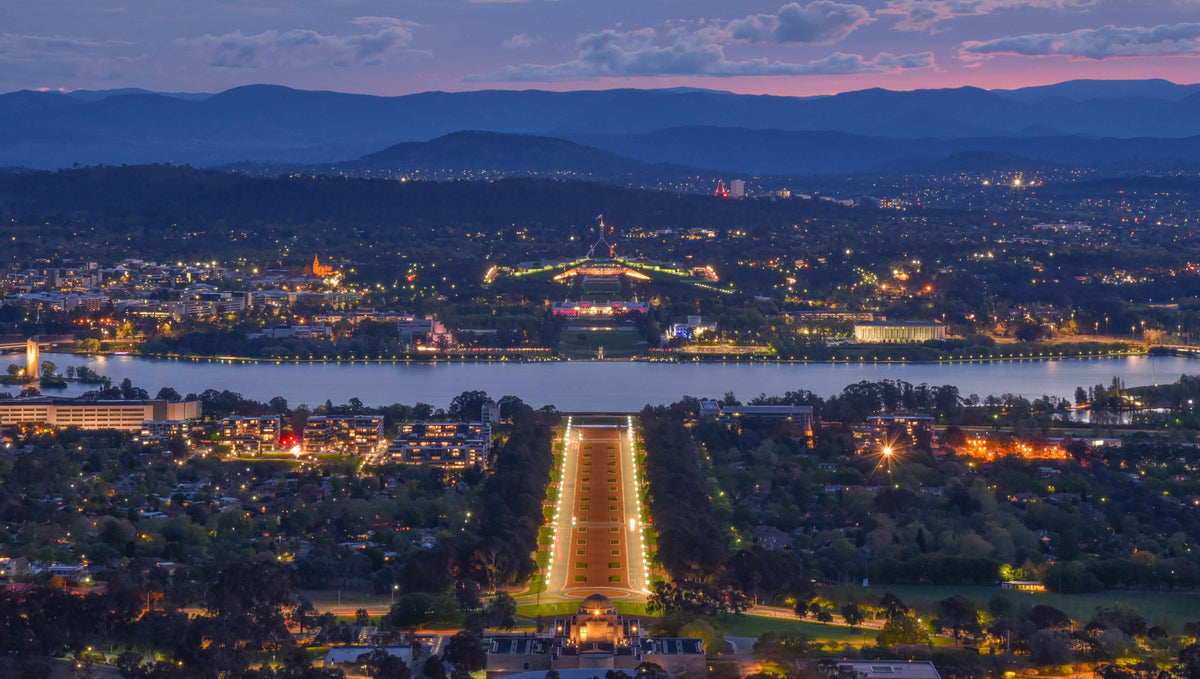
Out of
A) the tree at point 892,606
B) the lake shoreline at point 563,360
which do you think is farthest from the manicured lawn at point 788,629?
the lake shoreline at point 563,360

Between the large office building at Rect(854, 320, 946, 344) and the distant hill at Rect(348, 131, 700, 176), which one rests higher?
the distant hill at Rect(348, 131, 700, 176)

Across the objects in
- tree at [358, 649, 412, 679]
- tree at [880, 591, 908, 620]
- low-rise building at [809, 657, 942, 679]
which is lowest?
low-rise building at [809, 657, 942, 679]

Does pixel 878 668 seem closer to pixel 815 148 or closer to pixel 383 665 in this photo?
pixel 383 665

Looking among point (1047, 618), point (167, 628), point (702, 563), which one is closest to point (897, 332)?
point (702, 563)

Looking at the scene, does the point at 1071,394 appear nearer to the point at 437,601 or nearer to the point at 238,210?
the point at 437,601

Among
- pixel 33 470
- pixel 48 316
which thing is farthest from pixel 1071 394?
pixel 48 316

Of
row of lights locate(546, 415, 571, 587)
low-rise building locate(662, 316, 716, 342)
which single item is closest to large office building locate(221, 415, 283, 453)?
row of lights locate(546, 415, 571, 587)

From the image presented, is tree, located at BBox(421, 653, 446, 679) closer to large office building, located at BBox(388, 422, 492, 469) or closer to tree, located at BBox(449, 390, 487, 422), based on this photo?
large office building, located at BBox(388, 422, 492, 469)
